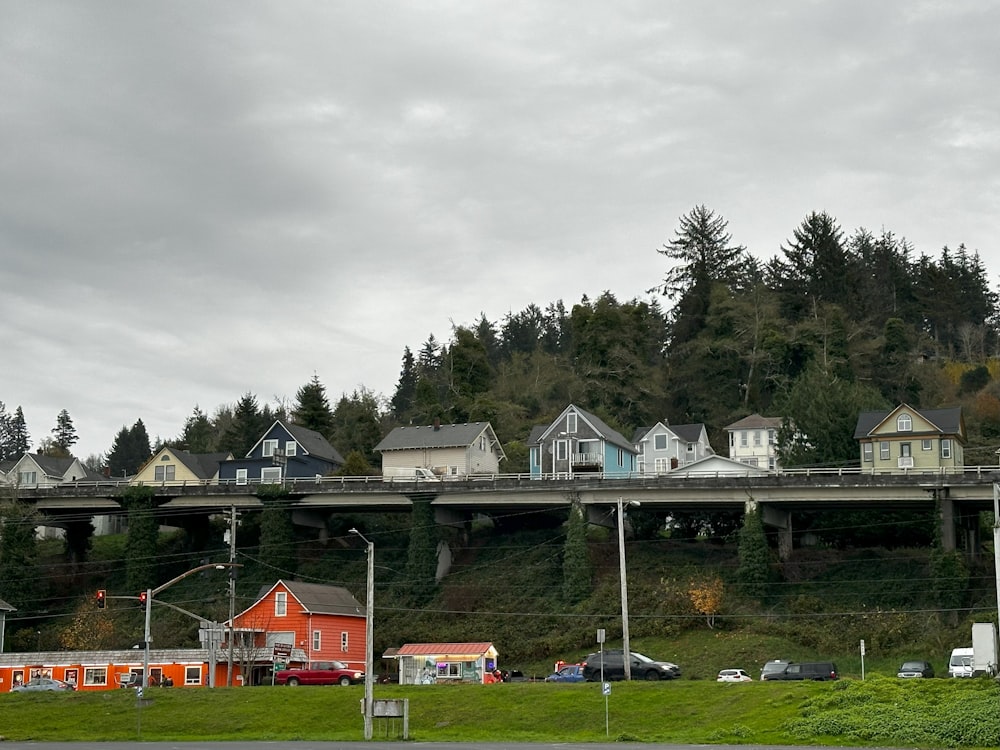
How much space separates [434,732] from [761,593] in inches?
1488

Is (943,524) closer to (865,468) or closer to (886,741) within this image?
(865,468)

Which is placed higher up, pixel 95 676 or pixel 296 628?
pixel 296 628

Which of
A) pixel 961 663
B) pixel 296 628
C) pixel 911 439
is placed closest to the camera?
pixel 961 663

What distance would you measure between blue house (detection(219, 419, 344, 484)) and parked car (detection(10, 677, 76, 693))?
4335 centimetres

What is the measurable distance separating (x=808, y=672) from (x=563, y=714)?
14.1 meters

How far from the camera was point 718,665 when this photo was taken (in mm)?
72812

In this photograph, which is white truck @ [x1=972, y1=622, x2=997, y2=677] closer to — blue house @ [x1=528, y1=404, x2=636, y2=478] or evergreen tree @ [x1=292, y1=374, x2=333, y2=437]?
blue house @ [x1=528, y1=404, x2=636, y2=478]

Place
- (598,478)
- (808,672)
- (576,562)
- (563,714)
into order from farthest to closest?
(598,478) → (576,562) → (808,672) → (563,714)

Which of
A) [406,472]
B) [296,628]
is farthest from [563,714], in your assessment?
[406,472]

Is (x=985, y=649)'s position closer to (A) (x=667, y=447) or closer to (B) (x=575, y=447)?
(B) (x=575, y=447)

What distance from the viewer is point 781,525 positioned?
9181cm

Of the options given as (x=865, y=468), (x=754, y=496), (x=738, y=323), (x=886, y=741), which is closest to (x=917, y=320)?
(x=738, y=323)

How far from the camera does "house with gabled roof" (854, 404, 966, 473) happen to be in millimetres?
99375

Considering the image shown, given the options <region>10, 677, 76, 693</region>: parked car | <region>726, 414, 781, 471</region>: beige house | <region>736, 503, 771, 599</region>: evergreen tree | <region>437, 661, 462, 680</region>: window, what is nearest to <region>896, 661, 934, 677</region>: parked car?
<region>736, 503, 771, 599</region>: evergreen tree
